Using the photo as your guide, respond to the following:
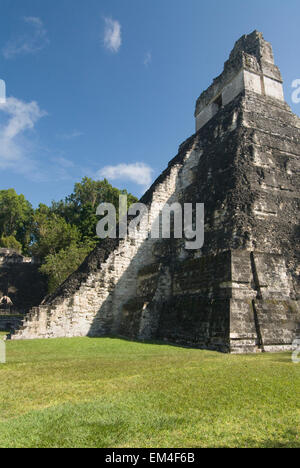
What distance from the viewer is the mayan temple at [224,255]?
25.1ft

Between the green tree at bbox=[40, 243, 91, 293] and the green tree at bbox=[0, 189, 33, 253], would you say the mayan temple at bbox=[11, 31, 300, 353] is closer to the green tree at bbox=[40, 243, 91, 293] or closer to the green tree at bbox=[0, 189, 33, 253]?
the green tree at bbox=[40, 243, 91, 293]

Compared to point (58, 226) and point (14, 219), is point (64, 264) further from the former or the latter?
point (14, 219)

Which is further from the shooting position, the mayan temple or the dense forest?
the dense forest

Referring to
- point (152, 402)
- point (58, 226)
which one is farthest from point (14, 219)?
point (152, 402)

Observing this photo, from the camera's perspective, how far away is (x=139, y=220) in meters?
13.0

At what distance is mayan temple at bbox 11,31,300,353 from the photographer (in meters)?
7.66

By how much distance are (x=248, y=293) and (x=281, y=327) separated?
3.51 ft

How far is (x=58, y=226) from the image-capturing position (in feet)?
77.9

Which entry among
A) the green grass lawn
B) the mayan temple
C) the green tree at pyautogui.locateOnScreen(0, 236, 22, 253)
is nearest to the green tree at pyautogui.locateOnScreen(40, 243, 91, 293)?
the mayan temple

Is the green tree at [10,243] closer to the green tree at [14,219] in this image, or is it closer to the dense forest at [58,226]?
the dense forest at [58,226]

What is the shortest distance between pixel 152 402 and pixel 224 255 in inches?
211

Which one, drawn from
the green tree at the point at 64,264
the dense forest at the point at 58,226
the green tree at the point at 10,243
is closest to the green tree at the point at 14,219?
the dense forest at the point at 58,226

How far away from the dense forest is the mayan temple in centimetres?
856

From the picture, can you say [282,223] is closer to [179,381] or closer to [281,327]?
[281,327]
